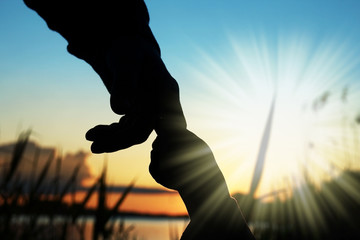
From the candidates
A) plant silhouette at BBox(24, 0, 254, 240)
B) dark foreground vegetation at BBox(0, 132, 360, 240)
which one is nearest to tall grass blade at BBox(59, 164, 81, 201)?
dark foreground vegetation at BBox(0, 132, 360, 240)

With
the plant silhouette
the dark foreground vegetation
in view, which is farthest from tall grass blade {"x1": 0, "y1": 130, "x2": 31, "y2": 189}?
the plant silhouette

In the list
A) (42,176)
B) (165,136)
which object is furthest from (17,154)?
(165,136)

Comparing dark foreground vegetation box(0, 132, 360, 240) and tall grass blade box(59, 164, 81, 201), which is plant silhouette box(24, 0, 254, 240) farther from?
tall grass blade box(59, 164, 81, 201)

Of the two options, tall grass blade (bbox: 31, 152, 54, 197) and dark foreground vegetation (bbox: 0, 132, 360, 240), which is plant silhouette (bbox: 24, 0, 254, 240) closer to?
dark foreground vegetation (bbox: 0, 132, 360, 240)

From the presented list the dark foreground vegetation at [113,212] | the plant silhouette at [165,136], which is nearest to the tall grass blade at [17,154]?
the dark foreground vegetation at [113,212]

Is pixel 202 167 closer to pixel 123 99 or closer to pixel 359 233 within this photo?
pixel 123 99

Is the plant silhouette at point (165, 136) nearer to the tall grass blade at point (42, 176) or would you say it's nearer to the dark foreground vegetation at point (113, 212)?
the dark foreground vegetation at point (113, 212)

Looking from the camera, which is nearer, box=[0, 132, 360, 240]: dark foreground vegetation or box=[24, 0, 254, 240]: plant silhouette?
box=[24, 0, 254, 240]: plant silhouette

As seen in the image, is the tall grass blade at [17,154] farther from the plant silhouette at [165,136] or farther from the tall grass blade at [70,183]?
the plant silhouette at [165,136]

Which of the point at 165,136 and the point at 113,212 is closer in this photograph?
the point at 165,136

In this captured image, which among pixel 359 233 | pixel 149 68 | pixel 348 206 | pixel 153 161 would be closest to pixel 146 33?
pixel 149 68

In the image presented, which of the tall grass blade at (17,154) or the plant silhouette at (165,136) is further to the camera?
the tall grass blade at (17,154)

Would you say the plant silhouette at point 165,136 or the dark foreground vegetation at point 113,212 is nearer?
the plant silhouette at point 165,136

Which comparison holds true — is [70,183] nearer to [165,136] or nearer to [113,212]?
[113,212]
